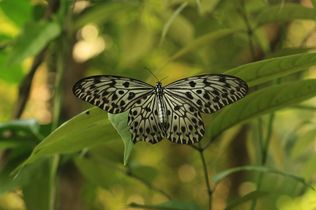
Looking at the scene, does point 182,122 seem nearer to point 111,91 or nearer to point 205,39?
point 111,91

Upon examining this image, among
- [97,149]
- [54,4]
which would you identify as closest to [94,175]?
[97,149]

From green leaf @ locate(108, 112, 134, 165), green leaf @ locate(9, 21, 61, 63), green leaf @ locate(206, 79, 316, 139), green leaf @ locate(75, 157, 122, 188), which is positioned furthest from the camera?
green leaf @ locate(75, 157, 122, 188)

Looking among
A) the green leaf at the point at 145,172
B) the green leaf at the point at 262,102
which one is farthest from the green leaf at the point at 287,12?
the green leaf at the point at 145,172

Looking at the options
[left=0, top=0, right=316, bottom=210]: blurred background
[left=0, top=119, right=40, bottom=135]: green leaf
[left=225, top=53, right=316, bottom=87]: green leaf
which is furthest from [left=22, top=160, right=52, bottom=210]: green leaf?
[left=225, top=53, right=316, bottom=87]: green leaf

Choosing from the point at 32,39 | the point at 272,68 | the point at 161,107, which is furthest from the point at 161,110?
the point at 32,39

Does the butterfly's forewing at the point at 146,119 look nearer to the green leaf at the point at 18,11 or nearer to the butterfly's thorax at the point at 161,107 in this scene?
the butterfly's thorax at the point at 161,107

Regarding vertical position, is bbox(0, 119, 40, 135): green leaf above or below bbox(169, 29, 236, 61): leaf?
below

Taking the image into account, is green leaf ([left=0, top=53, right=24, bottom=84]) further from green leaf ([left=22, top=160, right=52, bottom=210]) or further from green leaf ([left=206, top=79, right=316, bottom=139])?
green leaf ([left=206, top=79, right=316, bottom=139])
